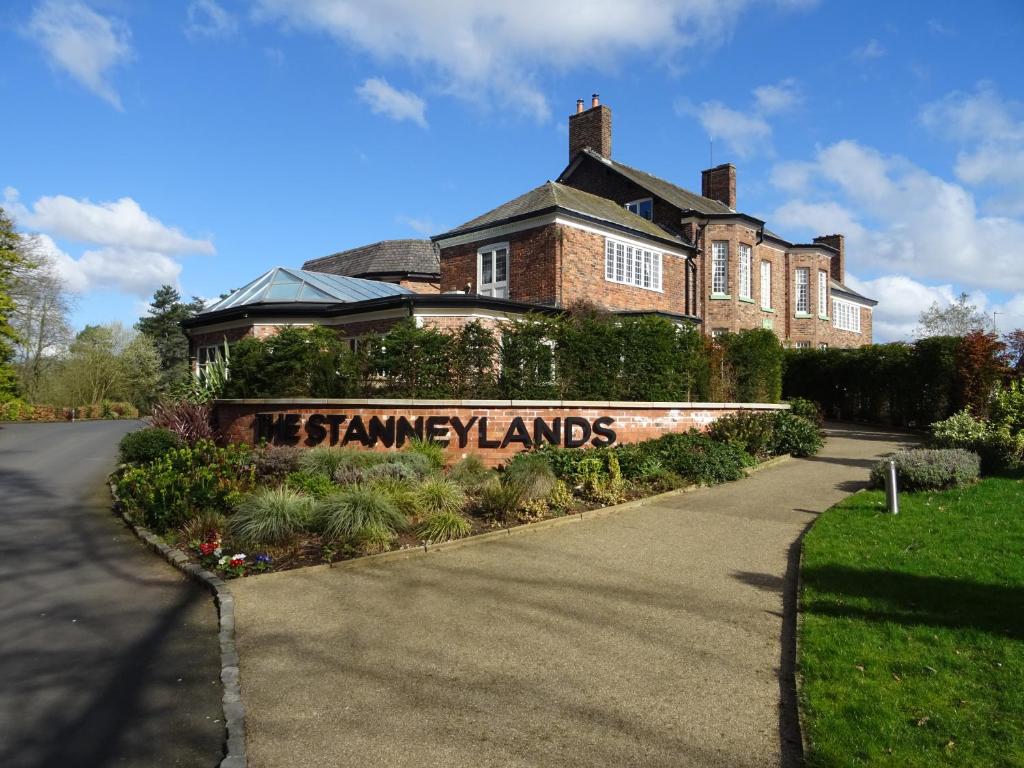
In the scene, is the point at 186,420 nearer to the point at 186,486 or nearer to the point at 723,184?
the point at 186,486

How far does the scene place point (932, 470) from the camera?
34.5 ft

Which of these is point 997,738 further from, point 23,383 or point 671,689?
point 23,383

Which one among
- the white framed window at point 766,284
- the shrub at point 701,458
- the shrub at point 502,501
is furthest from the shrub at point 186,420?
the white framed window at point 766,284

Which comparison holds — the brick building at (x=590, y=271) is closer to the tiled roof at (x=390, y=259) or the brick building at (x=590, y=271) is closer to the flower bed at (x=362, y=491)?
the tiled roof at (x=390, y=259)

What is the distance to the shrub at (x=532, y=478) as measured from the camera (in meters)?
9.94

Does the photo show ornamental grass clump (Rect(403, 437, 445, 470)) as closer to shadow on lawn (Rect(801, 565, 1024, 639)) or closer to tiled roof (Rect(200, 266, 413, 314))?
shadow on lawn (Rect(801, 565, 1024, 639))

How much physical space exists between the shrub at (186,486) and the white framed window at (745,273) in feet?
76.8

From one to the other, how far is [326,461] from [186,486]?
261 cm

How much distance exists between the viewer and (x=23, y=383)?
4047cm

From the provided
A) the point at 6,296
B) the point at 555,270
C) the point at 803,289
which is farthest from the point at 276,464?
the point at 803,289

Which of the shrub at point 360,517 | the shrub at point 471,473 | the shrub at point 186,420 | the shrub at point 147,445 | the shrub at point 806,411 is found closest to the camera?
the shrub at point 360,517

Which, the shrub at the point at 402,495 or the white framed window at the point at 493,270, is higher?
the white framed window at the point at 493,270

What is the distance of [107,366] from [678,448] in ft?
125

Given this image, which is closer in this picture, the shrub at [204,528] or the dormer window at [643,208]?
the shrub at [204,528]
